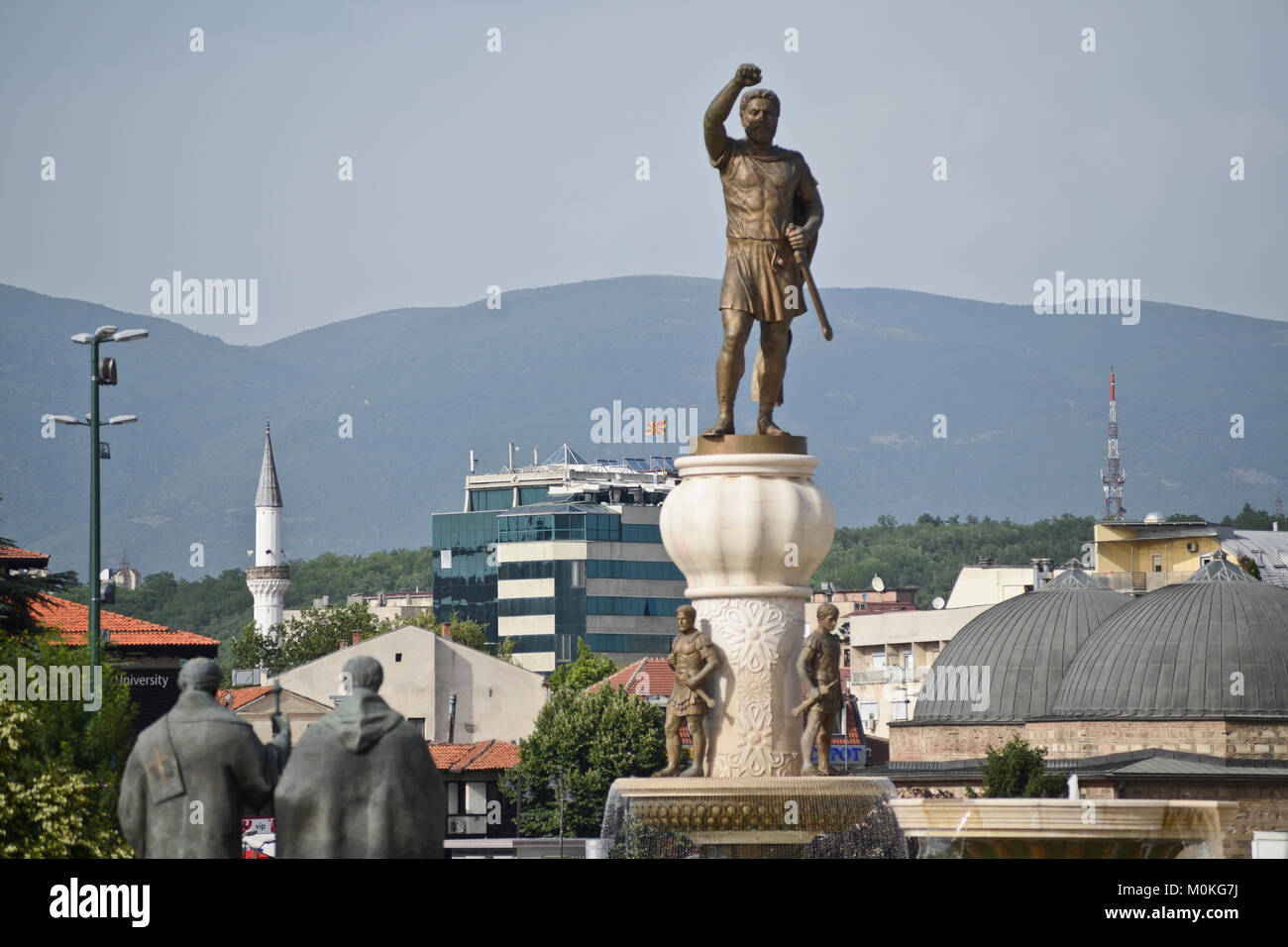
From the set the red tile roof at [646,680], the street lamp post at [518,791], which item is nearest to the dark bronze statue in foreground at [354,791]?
the street lamp post at [518,791]

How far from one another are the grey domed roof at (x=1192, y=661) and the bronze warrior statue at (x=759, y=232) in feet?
234

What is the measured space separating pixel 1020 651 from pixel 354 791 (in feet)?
295

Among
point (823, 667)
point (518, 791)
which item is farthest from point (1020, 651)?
point (823, 667)

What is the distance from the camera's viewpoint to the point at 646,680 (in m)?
121

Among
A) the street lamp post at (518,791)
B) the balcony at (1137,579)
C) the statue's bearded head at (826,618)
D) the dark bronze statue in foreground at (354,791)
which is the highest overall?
the balcony at (1137,579)

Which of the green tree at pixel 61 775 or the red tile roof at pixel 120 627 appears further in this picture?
the red tile roof at pixel 120 627

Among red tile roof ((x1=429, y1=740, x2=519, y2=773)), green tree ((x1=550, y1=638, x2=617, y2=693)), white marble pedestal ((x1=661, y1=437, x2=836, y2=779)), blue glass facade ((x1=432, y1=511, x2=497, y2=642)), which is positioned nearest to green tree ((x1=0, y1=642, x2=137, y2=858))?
white marble pedestal ((x1=661, y1=437, x2=836, y2=779))

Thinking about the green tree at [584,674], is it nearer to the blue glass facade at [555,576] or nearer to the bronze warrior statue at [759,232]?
the blue glass facade at [555,576]

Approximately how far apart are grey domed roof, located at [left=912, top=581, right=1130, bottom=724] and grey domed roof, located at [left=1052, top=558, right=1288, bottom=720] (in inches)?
208

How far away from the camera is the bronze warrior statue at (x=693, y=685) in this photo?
18.2 m

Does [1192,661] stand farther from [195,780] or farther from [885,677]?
[195,780]

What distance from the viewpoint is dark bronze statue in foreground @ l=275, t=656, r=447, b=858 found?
1191 cm
